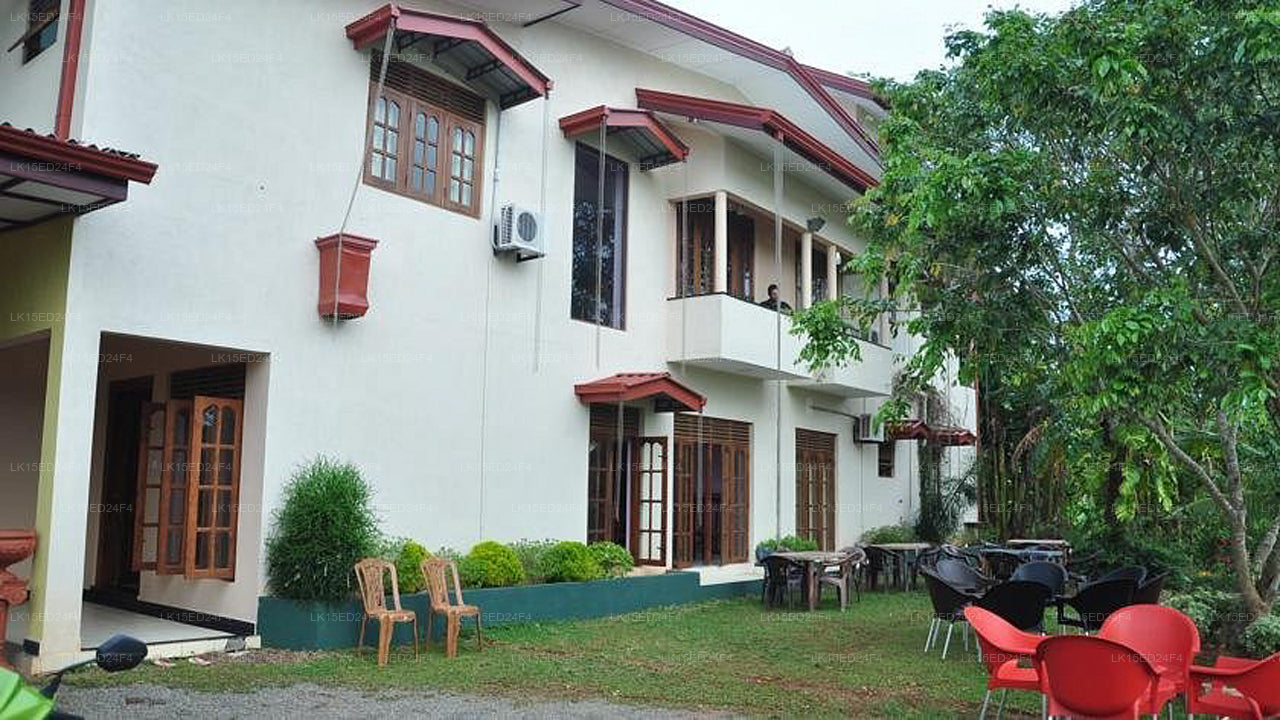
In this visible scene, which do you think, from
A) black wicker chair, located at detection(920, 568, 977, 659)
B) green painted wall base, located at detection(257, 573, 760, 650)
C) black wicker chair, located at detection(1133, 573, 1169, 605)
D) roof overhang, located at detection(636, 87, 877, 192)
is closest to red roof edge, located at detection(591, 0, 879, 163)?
roof overhang, located at detection(636, 87, 877, 192)

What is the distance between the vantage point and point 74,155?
7.44 m

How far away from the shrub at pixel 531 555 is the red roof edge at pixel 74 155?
5565mm

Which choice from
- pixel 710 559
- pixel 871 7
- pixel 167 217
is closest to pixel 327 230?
pixel 167 217

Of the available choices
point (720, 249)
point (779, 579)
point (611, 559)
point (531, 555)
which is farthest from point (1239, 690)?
point (720, 249)

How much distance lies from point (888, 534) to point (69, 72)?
14.5 m

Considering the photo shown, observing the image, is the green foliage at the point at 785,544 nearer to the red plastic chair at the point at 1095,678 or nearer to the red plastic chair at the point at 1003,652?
the red plastic chair at the point at 1003,652

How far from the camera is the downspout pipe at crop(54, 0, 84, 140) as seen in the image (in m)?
8.51

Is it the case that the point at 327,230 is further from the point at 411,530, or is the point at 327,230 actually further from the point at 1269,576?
the point at 1269,576

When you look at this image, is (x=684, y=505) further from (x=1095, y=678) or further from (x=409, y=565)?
(x=1095, y=678)

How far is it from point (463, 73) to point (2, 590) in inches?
267

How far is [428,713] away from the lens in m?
7.11

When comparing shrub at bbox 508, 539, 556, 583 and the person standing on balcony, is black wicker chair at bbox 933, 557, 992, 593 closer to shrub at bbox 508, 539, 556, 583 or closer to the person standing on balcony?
shrub at bbox 508, 539, 556, 583

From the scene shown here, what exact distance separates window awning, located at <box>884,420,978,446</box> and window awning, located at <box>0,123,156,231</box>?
542 inches

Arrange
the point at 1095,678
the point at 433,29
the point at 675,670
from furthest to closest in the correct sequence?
the point at 433,29, the point at 675,670, the point at 1095,678
